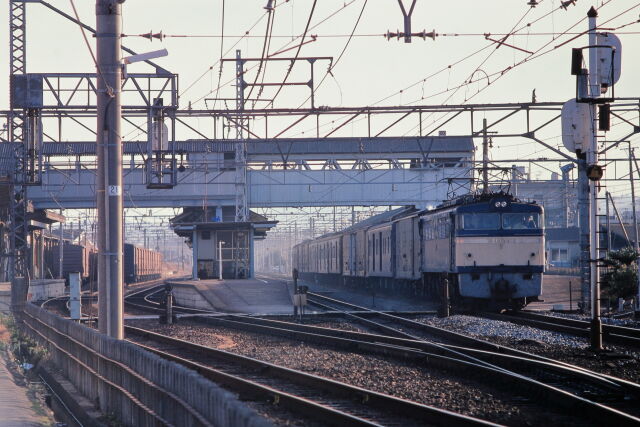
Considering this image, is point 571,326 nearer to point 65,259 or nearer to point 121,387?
point 121,387

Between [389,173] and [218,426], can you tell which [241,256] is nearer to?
[389,173]

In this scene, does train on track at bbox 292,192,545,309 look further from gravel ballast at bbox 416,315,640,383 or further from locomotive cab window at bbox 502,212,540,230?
gravel ballast at bbox 416,315,640,383

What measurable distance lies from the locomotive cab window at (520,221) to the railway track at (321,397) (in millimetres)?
11516

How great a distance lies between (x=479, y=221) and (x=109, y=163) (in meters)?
12.9

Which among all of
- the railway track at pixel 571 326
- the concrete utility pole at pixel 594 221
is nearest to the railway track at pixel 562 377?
the concrete utility pole at pixel 594 221

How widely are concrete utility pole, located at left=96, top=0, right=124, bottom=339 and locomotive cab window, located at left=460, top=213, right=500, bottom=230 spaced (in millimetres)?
12259

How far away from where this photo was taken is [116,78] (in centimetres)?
1428

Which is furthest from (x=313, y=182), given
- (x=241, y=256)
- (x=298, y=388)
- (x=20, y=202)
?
(x=298, y=388)

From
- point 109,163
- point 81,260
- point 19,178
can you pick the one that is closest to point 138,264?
point 81,260

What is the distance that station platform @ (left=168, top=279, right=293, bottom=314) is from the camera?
104 ft

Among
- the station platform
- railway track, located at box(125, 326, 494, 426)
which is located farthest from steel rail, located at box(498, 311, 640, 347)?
the station platform

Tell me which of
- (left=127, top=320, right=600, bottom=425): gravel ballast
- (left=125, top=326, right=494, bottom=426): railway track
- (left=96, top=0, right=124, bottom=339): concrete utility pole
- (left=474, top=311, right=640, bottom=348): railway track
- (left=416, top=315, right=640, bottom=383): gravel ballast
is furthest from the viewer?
(left=474, top=311, right=640, bottom=348): railway track

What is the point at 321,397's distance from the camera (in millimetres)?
11250

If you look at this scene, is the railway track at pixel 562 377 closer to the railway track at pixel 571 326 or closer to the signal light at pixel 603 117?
the railway track at pixel 571 326
